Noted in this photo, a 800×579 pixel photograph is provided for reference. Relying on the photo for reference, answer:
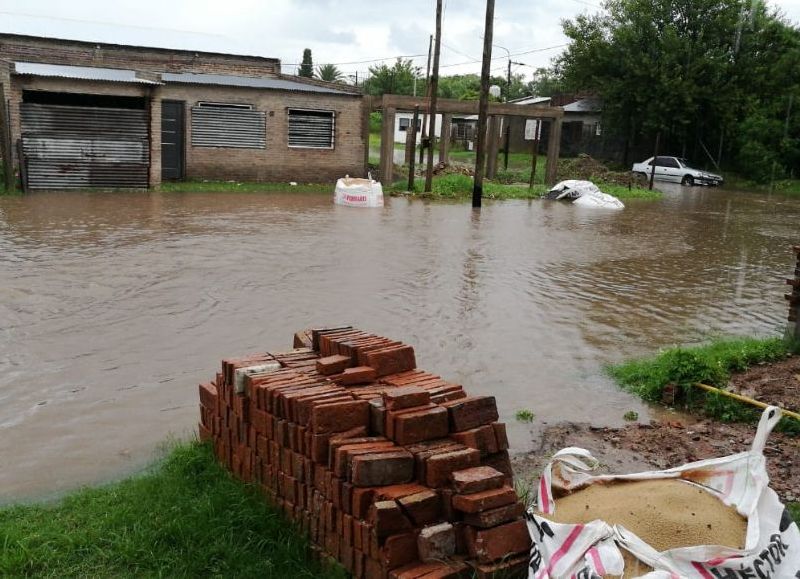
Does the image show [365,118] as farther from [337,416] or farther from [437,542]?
[437,542]

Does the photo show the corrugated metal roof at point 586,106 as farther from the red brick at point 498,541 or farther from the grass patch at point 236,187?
the red brick at point 498,541

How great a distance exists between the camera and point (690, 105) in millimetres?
37312

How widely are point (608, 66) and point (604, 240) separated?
2685 cm

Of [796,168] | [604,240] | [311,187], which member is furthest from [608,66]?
[604,240]

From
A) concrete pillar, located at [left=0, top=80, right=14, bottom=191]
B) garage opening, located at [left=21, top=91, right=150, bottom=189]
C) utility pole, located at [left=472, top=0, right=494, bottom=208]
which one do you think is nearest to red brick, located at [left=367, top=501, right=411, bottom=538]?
utility pole, located at [left=472, top=0, right=494, bottom=208]

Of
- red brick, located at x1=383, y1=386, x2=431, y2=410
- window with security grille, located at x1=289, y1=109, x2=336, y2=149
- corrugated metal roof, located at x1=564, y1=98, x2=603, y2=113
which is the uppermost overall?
corrugated metal roof, located at x1=564, y1=98, x2=603, y2=113

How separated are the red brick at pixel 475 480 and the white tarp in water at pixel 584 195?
2143 centimetres

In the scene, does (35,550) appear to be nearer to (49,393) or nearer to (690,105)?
(49,393)

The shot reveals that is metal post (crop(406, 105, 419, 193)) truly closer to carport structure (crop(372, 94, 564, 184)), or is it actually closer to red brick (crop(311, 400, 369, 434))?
carport structure (crop(372, 94, 564, 184))

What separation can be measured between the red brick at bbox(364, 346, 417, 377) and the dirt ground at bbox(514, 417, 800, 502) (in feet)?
3.68

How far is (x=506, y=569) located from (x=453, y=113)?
2559 cm

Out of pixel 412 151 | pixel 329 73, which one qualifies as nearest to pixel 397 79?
pixel 329 73

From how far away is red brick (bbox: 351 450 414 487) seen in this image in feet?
11.4

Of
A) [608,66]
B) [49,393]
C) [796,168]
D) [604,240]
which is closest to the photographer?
[49,393]
